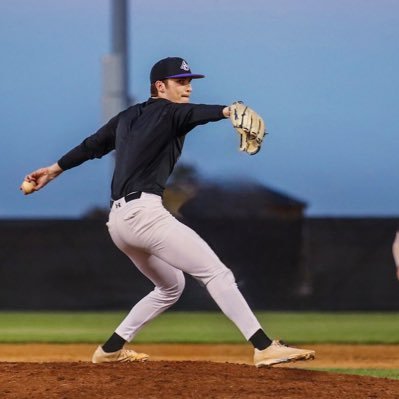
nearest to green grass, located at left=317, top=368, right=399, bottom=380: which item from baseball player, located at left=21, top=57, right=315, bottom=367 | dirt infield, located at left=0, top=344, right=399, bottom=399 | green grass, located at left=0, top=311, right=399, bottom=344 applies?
dirt infield, located at left=0, top=344, right=399, bottom=399

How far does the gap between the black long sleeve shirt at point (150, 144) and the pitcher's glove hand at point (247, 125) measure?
26cm

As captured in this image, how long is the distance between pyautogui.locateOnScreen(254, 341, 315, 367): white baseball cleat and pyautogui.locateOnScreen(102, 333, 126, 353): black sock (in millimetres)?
976

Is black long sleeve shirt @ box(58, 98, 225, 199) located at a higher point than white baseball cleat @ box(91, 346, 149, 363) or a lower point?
higher

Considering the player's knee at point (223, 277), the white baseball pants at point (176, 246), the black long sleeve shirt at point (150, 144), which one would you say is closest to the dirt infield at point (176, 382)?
the white baseball pants at point (176, 246)

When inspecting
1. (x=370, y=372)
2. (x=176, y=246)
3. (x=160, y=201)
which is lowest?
(x=370, y=372)

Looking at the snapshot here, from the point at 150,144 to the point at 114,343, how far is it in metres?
1.26

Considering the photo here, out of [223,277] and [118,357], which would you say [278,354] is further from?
[118,357]

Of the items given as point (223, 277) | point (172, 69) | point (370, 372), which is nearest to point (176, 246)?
point (223, 277)

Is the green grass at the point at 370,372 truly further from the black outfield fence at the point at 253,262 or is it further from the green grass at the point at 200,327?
the black outfield fence at the point at 253,262

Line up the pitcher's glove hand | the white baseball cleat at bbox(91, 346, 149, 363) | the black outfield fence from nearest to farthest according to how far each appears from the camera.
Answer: the pitcher's glove hand
the white baseball cleat at bbox(91, 346, 149, 363)
the black outfield fence

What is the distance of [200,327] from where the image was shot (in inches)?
512

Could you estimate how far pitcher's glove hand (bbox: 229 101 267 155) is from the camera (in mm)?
4797

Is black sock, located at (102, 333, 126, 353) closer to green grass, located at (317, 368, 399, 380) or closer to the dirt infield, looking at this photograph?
the dirt infield

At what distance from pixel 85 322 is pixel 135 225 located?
28.6ft
